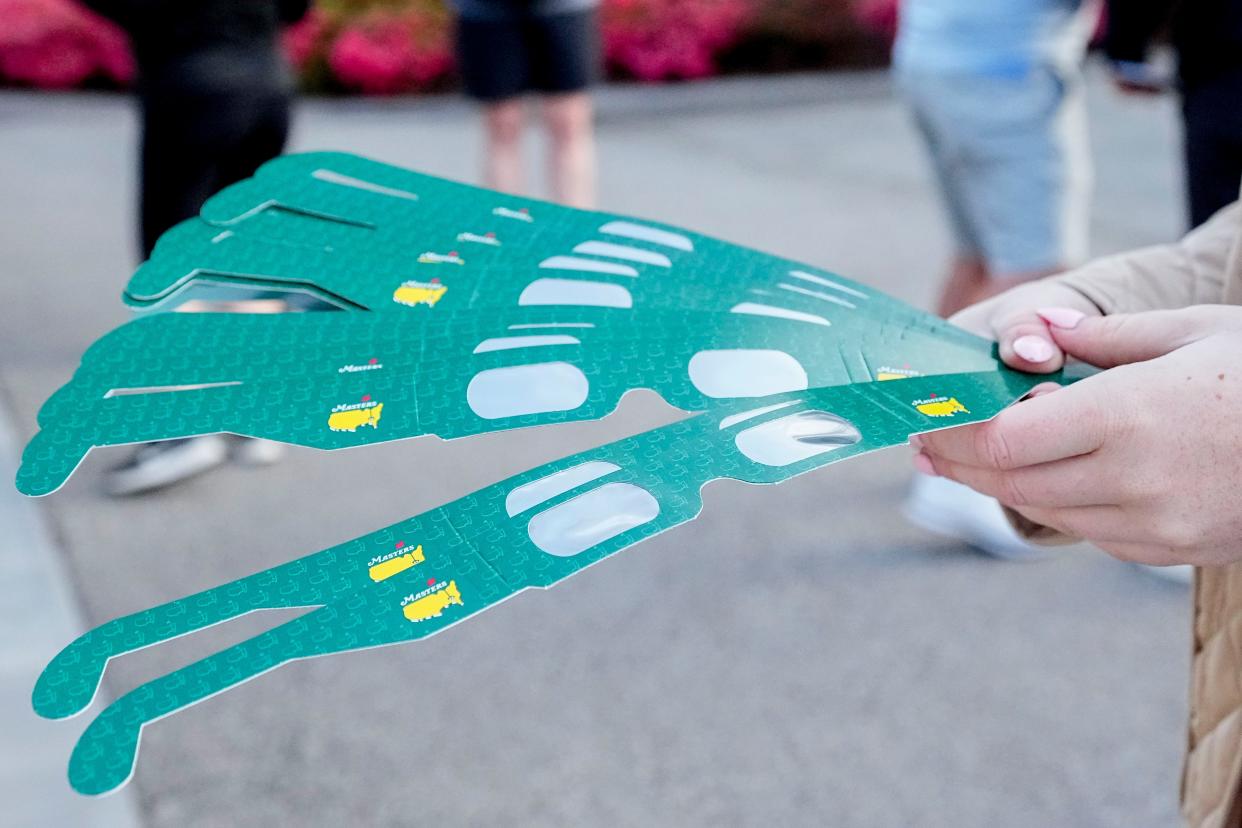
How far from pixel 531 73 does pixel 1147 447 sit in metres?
3.19

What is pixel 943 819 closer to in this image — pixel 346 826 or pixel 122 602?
pixel 346 826

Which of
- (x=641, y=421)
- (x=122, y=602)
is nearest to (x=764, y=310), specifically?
(x=122, y=602)

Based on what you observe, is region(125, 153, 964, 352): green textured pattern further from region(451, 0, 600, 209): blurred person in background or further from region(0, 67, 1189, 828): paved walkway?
region(451, 0, 600, 209): blurred person in background

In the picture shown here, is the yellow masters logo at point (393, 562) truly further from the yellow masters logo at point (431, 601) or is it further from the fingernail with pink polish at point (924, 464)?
the fingernail with pink polish at point (924, 464)

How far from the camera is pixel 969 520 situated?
2500 millimetres

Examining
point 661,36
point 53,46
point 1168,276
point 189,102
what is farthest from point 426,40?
point 1168,276

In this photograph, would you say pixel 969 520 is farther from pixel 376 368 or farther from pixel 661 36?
pixel 661 36

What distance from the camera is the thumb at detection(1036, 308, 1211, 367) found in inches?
32.2

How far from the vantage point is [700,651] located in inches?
85.4

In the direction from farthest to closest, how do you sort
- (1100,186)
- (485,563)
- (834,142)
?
(834,142) < (1100,186) < (485,563)

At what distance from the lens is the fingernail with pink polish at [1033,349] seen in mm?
839

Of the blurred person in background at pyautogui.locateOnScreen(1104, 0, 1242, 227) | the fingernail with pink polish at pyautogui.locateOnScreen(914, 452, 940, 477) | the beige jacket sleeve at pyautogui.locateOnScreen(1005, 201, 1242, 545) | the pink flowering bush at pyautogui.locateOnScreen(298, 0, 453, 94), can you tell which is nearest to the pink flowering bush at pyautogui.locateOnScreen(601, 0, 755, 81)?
the pink flowering bush at pyautogui.locateOnScreen(298, 0, 453, 94)

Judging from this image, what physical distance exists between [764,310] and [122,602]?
1.85m

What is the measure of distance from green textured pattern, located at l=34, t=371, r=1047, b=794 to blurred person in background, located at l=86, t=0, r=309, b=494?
2039 millimetres
